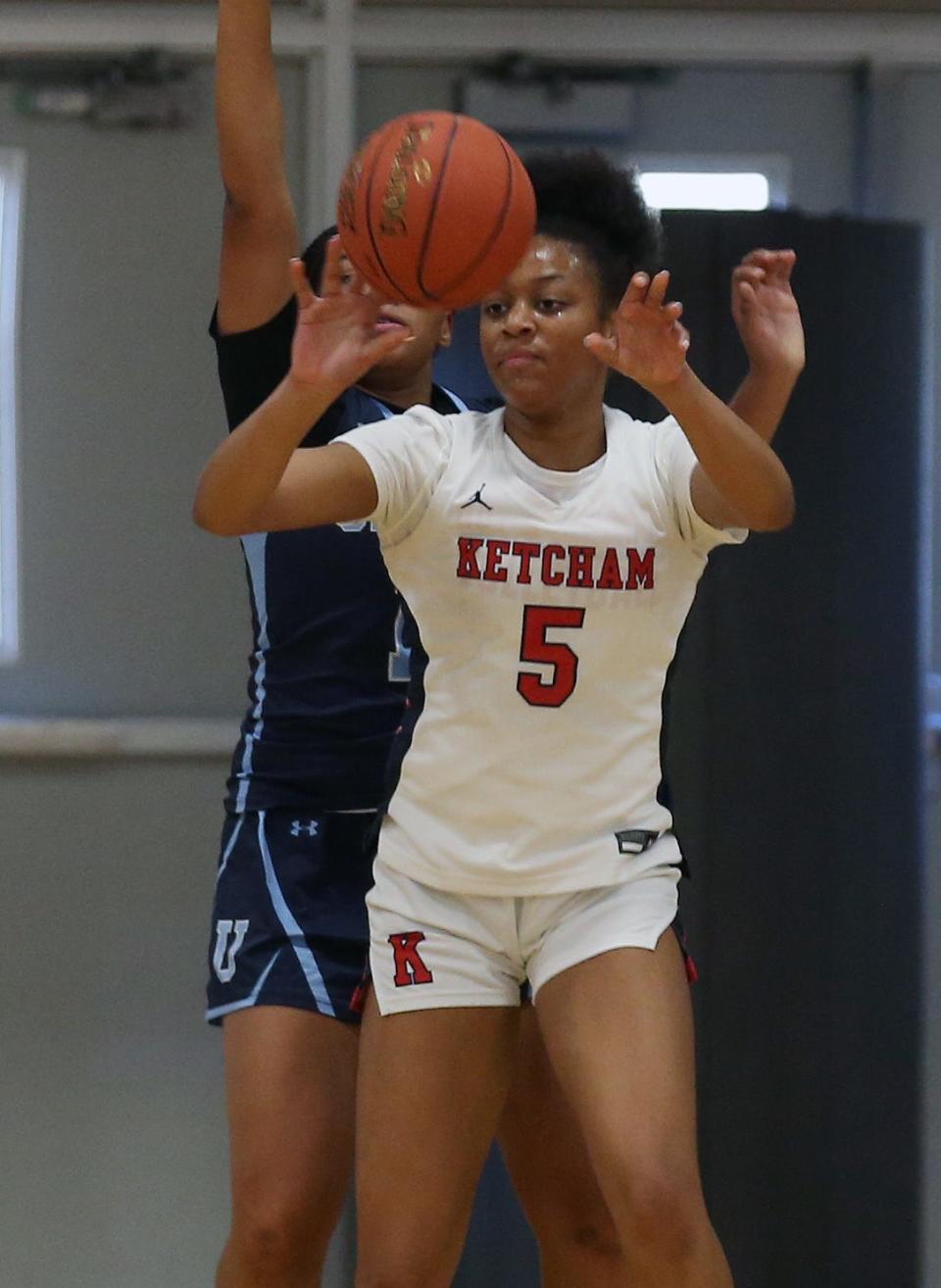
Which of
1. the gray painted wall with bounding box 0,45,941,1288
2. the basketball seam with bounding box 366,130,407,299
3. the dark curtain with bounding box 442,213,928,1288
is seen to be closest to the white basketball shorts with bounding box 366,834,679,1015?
the basketball seam with bounding box 366,130,407,299

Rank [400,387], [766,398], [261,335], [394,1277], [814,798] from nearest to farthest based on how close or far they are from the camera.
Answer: [394,1277] → [766,398] → [261,335] → [400,387] → [814,798]

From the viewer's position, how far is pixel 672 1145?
1780 millimetres

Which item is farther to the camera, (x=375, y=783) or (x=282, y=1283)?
(x=375, y=783)

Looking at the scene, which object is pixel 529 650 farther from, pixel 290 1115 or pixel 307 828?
pixel 290 1115

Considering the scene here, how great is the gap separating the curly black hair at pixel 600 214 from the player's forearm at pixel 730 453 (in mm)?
252

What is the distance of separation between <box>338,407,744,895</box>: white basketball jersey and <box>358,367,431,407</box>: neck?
0.34m

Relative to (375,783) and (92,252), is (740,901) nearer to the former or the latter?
(375,783)

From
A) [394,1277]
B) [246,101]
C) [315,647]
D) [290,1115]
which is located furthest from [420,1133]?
[246,101]

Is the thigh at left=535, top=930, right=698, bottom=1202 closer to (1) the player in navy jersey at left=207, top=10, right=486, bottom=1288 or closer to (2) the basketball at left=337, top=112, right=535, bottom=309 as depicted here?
(1) the player in navy jersey at left=207, top=10, right=486, bottom=1288

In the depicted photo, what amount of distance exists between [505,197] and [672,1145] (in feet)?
3.45

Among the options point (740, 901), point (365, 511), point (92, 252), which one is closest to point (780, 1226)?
point (740, 901)

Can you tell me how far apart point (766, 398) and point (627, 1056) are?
0.79m

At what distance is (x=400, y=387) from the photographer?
7.69 ft

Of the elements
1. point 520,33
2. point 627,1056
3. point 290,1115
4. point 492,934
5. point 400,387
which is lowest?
point 290,1115
